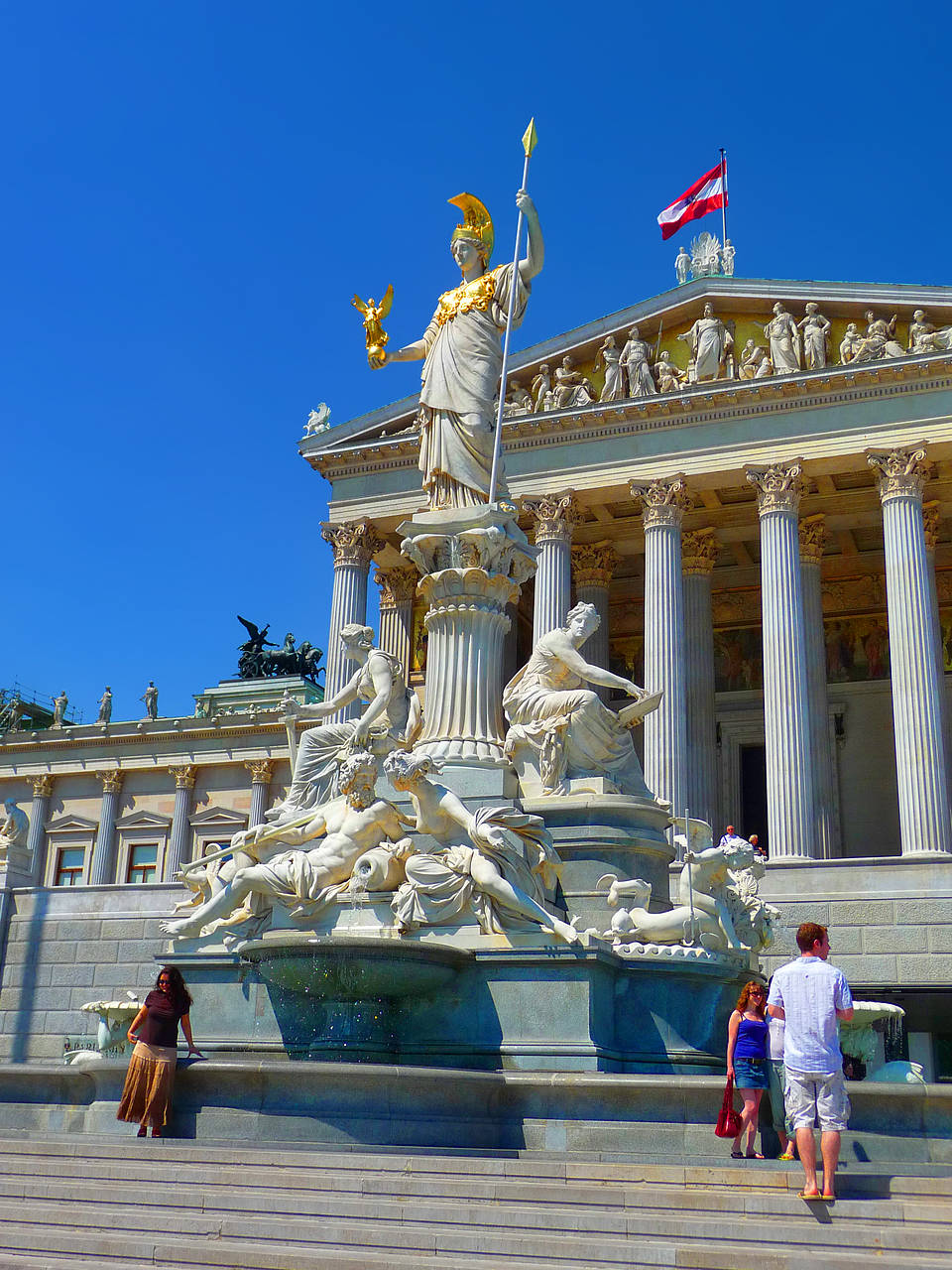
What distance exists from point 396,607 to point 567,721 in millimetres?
31919

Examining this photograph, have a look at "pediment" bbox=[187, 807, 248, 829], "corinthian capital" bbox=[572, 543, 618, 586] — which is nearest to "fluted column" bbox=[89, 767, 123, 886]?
"pediment" bbox=[187, 807, 248, 829]

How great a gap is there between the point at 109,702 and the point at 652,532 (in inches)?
1283

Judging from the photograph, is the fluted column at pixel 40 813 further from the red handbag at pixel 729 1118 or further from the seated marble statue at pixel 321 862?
the red handbag at pixel 729 1118

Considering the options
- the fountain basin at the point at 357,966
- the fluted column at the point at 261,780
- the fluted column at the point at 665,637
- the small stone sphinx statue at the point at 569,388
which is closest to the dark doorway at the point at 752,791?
the fluted column at the point at 665,637

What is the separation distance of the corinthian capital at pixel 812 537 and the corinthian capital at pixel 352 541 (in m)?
13.4

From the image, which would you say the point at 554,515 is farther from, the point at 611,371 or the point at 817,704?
the point at 817,704

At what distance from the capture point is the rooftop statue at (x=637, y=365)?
41.0 m

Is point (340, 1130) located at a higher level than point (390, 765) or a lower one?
lower

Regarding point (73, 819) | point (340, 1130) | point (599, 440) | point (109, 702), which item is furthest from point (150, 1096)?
point (109, 702)

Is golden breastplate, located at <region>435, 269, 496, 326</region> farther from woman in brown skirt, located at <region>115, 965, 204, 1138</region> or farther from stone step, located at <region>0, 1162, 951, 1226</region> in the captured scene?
stone step, located at <region>0, 1162, 951, 1226</region>

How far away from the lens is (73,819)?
191ft

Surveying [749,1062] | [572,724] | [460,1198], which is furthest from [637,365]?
[460,1198]

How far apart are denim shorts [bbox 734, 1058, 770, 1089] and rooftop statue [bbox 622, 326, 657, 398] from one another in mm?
32761

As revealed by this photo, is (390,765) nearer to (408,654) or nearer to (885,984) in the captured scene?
(885,984)
